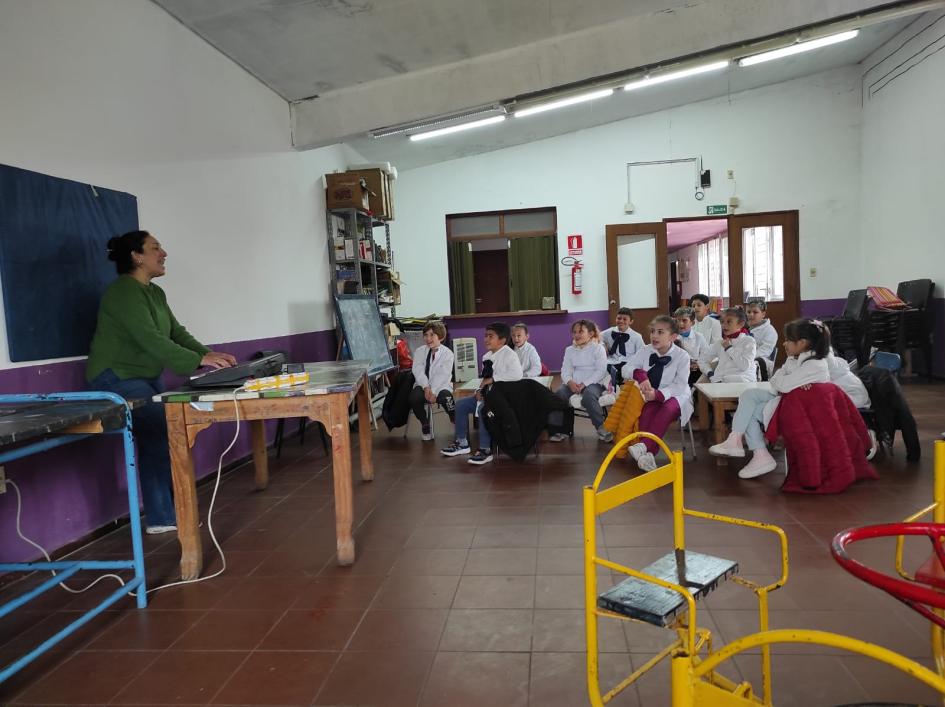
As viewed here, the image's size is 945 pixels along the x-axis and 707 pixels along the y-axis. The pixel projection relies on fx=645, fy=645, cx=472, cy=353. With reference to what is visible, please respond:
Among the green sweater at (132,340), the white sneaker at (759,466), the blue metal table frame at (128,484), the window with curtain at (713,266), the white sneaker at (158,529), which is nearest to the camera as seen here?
the blue metal table frame at (128,484)

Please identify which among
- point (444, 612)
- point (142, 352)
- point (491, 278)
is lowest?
point (444, 612)

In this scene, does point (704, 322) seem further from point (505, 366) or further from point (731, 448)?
point (505, 366)

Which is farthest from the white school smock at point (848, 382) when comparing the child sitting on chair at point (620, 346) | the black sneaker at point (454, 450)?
the black sneaker at point (454, 450)

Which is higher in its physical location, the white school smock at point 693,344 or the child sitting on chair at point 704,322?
the child sitting on chair at point 704,322

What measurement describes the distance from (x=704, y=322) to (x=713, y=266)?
8023 millimetres

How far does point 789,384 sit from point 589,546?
276cm

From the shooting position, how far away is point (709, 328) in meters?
6.76

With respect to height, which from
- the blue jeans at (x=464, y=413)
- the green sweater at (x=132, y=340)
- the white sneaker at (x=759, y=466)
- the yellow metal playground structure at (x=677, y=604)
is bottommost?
the white sneaker at (x=759, y=466)

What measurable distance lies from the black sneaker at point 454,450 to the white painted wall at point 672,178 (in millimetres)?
4944

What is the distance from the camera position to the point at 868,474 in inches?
152

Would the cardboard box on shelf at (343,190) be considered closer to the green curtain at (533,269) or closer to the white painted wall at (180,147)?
the white painted wall at (180,147)

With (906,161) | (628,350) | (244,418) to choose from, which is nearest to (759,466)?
(628,350)

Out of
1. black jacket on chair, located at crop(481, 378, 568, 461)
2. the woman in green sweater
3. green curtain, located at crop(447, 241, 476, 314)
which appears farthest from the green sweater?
green curtain, located at crop(447, 241, 476, 314)

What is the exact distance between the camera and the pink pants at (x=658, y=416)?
4438 mm
